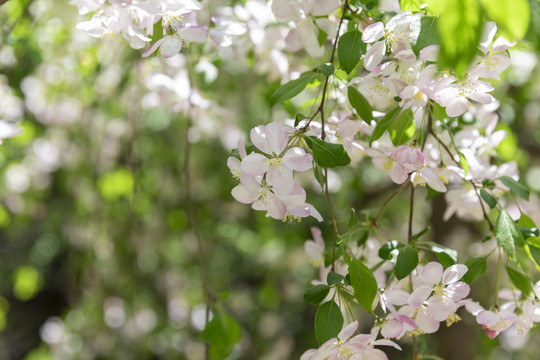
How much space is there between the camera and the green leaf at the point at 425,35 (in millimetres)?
611

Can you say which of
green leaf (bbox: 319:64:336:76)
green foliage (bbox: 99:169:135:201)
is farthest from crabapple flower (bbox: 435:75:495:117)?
green foliage (bbox: 99:169:135:201)

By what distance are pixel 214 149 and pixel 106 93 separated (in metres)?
0.93

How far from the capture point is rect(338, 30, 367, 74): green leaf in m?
0.71

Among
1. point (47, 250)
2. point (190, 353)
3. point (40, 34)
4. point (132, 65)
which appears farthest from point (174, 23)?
point (47, 250)

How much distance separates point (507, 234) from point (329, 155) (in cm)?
27

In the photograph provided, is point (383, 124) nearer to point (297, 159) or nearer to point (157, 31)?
point (297, 159)

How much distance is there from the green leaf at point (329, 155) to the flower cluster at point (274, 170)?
13mm

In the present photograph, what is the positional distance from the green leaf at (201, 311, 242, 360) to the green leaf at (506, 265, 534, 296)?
23.6 inches

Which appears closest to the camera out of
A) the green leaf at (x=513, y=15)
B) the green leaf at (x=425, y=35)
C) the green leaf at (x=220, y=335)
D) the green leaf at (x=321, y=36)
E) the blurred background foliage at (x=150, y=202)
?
the green leaf at (x=513, y=15)

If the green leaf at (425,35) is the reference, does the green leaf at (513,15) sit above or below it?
above

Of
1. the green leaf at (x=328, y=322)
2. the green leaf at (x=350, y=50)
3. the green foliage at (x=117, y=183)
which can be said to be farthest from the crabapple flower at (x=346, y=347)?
the green foliage at (x=117, y=183)

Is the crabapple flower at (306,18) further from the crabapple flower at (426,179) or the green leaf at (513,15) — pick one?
the green leaf at (513,15)

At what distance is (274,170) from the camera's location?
0.66 meters

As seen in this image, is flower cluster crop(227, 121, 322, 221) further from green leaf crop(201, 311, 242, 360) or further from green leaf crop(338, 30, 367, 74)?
green leaf crop(201, 311, 242, 360)
